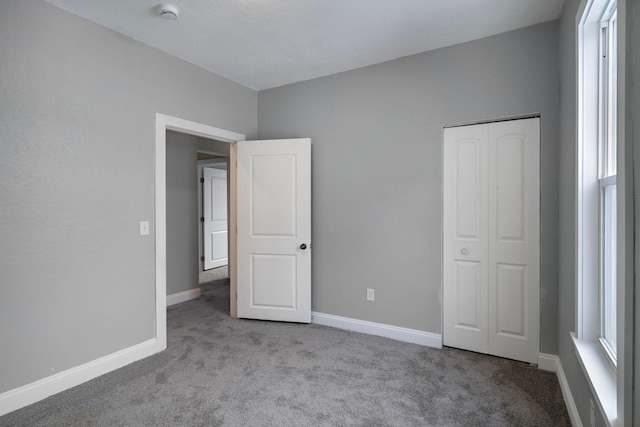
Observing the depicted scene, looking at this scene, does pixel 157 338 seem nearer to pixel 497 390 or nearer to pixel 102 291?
pixel 102 291

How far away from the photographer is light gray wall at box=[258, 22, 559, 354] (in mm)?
2531

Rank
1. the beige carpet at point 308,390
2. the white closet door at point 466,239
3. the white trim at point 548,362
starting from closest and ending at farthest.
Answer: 1. the beige carpet at point 308,390
2. the white trim at point 548,362
3. the white closet door at point 466,239

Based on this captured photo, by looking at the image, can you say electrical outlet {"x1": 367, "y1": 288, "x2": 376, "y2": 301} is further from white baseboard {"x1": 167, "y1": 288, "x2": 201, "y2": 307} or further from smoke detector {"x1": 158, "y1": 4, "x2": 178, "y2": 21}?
smoke detector {"x1": 158, "y1": 4, "x2": 178, "y2": 21}

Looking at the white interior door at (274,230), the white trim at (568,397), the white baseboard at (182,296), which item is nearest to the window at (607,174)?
the white trim at (568,397)

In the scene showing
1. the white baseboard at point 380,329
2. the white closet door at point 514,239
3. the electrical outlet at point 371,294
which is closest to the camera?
the white closet door at point 514,239

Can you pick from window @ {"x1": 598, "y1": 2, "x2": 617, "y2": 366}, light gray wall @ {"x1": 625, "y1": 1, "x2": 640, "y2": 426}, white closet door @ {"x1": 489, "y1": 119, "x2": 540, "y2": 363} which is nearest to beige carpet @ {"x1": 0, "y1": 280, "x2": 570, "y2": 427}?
white closet door @ {"x1": 489, "y1": 119, "x2": 540, "y2": 363}

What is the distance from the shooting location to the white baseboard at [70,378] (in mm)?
2072

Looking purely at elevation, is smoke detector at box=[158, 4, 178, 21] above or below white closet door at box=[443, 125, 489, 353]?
above

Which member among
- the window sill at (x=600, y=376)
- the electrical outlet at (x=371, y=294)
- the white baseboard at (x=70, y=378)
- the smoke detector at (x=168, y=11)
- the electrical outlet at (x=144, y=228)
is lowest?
the white baseboard at (x=70, y=378)

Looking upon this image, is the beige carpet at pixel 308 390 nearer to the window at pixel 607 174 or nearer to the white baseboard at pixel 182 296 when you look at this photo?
the window at pixel 607 174

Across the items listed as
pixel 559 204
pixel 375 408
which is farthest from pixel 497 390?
pixel 559 204

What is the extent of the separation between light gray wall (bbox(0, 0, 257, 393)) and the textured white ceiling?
0.28 meters

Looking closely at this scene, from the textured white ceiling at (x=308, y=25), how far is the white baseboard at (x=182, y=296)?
286 centimetres

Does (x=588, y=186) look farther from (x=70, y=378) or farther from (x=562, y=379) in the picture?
(x=70, y=378)
